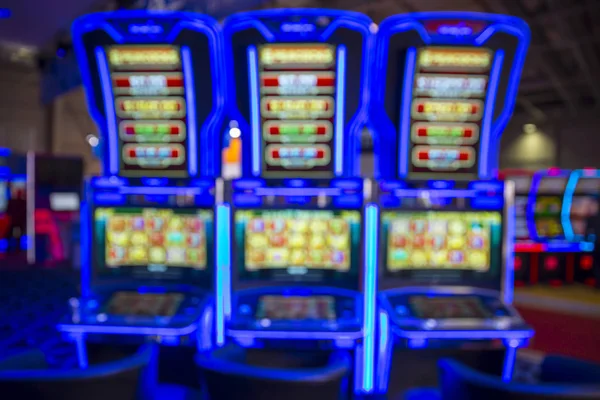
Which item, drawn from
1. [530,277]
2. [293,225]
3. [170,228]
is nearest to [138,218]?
[170,228]

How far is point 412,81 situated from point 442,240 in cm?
78

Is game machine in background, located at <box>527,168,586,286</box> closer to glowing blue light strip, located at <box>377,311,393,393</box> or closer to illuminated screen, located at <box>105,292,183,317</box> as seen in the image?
glowing blue light strip, located at <box>377,311,393,393</box>

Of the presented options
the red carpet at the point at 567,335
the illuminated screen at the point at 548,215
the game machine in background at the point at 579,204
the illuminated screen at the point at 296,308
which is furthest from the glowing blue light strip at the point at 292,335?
→ the illuminated screen at the point at 548,215

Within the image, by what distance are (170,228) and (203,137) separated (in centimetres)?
49

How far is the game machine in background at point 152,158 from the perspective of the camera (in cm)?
254

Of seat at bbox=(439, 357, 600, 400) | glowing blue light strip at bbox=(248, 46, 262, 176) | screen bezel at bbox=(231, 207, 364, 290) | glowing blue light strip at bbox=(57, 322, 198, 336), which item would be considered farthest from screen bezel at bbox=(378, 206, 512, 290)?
seat at bbox=(439, 357, 600, 400)

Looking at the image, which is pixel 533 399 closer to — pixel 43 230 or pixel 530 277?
pixel 530 277

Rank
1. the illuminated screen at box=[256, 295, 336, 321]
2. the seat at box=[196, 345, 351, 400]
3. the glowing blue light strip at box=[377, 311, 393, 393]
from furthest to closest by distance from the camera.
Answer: the glowing blue light strip at box=[377, 311, 393, 393] → the illuminated screen at box=[256, 295, 336, 321] → the seat at box=[196, 345, 351, 400]

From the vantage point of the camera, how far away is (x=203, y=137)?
2.69 meters

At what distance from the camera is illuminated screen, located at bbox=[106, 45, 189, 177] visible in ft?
8.56

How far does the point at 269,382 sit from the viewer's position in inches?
54.6

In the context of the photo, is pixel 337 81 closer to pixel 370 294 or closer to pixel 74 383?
pixel 370 294

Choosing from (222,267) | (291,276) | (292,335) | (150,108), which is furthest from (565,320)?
(150,108)

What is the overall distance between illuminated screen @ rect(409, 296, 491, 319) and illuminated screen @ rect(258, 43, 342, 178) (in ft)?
2.48
